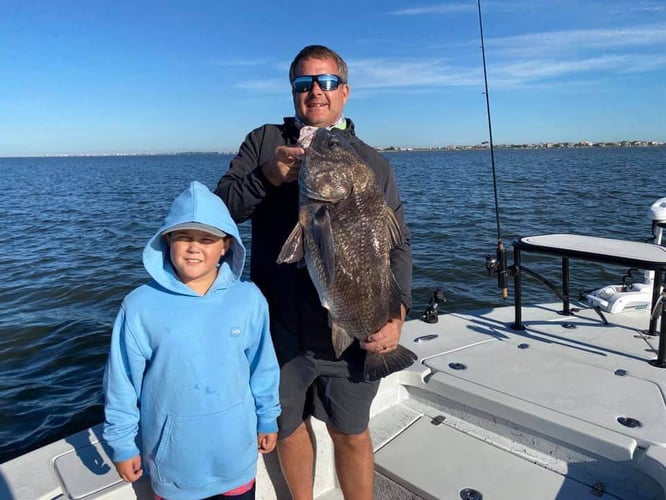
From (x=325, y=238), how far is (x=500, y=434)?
7.52 feet

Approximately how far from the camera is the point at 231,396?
2.42 meters

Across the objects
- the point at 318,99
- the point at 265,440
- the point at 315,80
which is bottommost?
the point at 265,440

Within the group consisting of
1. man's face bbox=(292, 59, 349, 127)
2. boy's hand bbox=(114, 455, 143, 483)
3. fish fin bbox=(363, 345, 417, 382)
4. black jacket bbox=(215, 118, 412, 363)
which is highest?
man's face bbox=(292, 59, 349, 127)

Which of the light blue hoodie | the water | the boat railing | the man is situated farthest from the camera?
the water

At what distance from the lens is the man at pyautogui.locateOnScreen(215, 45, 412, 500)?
2.80 m

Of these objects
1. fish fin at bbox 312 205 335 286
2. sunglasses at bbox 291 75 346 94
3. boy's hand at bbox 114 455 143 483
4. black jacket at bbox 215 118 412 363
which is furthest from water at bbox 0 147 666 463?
sunglasses at bbox 291 75 346 94

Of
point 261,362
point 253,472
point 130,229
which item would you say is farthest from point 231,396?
point 130,229

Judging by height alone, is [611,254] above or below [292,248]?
below

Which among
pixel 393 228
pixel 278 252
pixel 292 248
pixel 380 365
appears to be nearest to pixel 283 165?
pixel 292 248

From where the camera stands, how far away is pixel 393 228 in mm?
2711

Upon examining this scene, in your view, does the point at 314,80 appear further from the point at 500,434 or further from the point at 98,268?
the point at 98,268

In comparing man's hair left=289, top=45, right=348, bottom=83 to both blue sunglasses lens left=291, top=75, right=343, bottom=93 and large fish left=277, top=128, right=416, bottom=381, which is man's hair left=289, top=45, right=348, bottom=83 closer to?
blue sunglasses lens left=291, top=75, right=343, bottom=93

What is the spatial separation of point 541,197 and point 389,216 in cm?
2466

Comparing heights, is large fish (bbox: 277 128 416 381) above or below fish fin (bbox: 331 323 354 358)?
above
